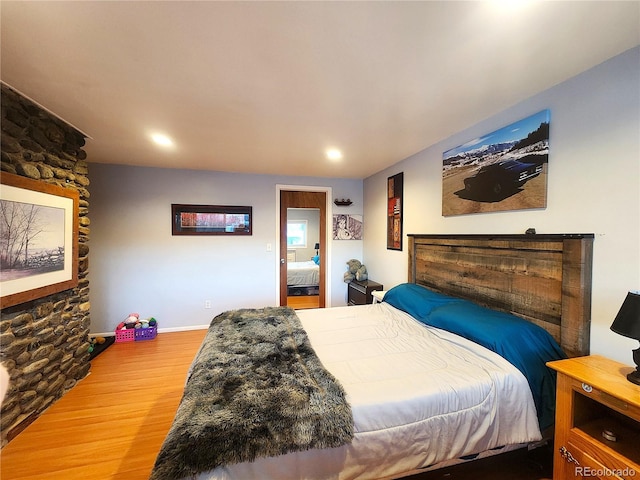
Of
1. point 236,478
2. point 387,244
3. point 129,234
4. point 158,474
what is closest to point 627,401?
point 236,478

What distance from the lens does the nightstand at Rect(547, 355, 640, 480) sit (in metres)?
1.08

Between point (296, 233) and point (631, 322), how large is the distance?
3.64 m

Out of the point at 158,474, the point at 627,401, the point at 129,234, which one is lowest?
the point at 158,474

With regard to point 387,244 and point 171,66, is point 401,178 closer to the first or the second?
point 387,244

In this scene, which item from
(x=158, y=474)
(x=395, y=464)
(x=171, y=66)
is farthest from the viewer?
(x=171, y=66)

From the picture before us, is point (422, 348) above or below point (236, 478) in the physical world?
above

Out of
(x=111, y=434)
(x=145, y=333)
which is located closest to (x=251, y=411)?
(x=111, y=434)

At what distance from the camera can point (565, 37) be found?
122 cm

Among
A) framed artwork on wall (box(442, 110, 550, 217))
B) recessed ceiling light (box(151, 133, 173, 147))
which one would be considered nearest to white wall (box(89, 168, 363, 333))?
recessed ceiling light (box(151, 133, 173, 147))

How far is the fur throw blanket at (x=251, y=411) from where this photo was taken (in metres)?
0.95

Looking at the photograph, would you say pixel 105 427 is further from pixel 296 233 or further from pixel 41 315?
pixel 296 233

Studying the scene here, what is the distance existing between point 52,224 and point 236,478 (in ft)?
7.51

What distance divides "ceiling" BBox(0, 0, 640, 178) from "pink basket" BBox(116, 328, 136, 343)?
246 cm

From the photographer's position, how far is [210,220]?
12.5ft
